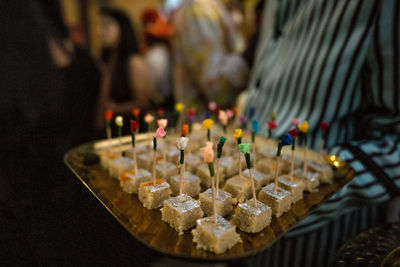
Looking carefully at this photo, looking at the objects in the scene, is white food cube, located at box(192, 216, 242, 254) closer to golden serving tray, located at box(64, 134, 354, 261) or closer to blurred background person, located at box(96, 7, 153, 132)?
golden serving tray, located at box(64, 134, 354, 261)

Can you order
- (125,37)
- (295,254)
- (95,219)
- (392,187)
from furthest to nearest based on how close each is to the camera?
(125,37)
(295,254)
(392,187)
(95,219)

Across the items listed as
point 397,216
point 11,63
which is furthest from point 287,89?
point 11,63

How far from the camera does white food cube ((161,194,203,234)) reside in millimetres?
996

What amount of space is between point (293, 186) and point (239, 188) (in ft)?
0.75

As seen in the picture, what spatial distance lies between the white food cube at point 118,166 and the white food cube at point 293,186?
74 cm

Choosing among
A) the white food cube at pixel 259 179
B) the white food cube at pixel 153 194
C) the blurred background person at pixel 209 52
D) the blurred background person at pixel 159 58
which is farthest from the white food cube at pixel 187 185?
the blurred background person at pixel 159 58

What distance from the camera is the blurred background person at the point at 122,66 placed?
356 centimetres

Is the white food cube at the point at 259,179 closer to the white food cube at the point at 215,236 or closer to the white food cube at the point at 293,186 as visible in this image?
the white food cube at the point at 293,186

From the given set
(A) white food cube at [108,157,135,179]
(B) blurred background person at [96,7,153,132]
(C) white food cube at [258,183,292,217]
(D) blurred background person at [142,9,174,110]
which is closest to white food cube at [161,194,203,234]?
(C) white food cube at [258,183,292,217]

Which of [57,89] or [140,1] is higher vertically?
[140,1]

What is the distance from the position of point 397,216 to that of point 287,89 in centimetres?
94

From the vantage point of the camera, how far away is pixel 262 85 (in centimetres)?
202

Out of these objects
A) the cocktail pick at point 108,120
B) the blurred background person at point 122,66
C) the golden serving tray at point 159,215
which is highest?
the blurred background person at point 122,66

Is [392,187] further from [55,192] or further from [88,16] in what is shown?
[88,16]
